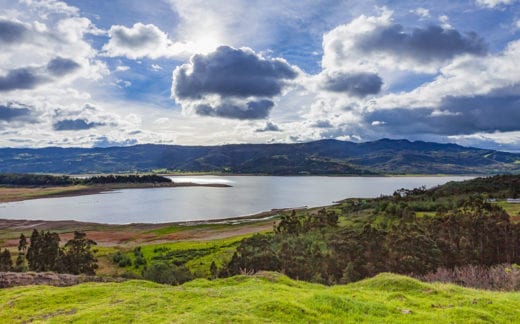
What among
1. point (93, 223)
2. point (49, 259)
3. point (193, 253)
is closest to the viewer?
point (49, 259)

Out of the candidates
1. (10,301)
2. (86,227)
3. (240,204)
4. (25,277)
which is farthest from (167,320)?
(240,204)

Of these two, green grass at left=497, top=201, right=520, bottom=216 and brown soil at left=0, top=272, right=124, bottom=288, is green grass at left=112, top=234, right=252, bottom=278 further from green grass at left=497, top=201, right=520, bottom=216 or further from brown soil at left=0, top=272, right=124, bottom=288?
green grass at left=497, top=201, right=520, bottom=216

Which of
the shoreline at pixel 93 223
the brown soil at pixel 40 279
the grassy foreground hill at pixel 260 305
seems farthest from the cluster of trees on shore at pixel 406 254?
the shoreline at pixel 93 223

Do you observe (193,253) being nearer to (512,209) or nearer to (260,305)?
(260,305)

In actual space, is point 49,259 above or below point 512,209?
below

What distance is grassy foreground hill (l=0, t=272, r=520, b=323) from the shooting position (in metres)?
15.5

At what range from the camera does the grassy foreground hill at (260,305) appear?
50.9 feet

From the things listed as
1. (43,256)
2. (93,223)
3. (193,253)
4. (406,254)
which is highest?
(406,254)

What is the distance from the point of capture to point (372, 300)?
61.9 feet

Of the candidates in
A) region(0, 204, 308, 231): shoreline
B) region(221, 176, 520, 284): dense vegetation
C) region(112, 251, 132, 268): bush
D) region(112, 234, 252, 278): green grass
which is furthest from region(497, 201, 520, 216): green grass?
region(112, 251, 132, 268): bush

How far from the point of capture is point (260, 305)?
16.1 meters

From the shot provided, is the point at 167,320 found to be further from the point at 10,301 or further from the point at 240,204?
the point at 240,204

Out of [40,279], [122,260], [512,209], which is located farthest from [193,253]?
[512,209]

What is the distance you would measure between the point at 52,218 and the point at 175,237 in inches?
2748
